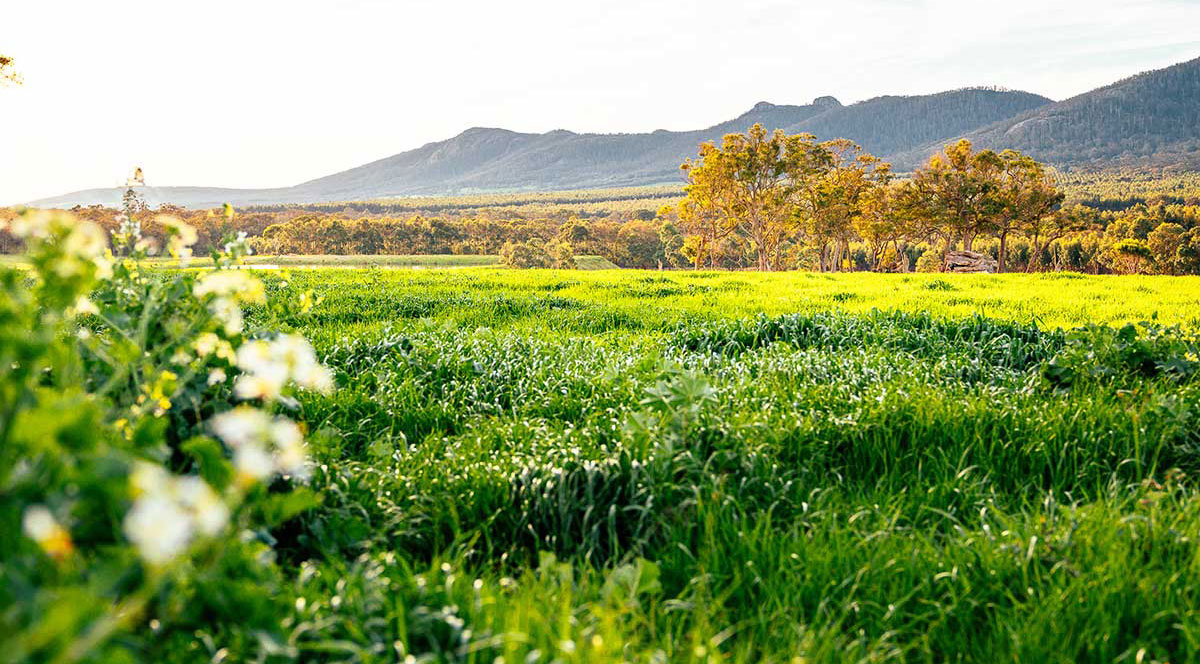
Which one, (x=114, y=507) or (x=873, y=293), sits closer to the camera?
(x=114, y=507)

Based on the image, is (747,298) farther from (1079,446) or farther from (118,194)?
(118,194)

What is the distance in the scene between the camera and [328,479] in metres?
3.11

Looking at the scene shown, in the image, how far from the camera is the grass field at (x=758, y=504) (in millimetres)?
2260

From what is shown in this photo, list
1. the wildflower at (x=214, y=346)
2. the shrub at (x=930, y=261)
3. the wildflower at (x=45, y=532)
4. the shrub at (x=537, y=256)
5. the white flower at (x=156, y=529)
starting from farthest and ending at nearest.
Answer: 1. the shrub at (x=930, y=261)
2. the shrub at (x=537, y=256)
3. the wildflower at (x=214, y=346)
4. the wildflower at (x=45, y=532)
5. the white flower at (x=156, y=529)

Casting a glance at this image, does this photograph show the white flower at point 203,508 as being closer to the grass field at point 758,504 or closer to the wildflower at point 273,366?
the wildflower at point 273,366

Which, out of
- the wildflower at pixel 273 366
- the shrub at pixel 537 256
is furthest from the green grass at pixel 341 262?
the shrub at pixel 537 256

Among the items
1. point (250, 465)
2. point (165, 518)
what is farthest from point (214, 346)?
point (165, 518)

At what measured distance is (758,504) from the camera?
323cm

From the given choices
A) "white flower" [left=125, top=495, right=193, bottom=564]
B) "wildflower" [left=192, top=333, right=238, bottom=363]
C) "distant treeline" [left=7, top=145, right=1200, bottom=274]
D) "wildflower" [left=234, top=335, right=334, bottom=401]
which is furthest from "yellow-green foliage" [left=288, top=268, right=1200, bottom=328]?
"distant treeline" [left=7, top=145, right=1200, bottom=274]

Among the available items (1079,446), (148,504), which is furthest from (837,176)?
(148,504)

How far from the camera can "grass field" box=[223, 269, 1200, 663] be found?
226 centimetres

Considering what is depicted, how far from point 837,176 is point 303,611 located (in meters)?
65.1

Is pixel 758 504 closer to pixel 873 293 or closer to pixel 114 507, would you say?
pixel 114 507

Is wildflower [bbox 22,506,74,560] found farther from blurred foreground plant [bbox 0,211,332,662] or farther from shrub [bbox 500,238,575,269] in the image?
shrub [bbox 500,238,575,269]
